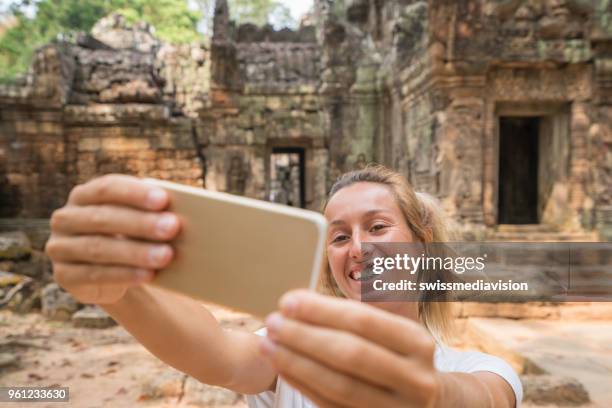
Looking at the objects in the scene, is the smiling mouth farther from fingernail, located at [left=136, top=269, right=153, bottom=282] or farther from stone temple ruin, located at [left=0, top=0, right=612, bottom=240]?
stone temple ruin, located at [left=0, top=0, right=612, bottom=240]

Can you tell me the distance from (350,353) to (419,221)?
85 cm

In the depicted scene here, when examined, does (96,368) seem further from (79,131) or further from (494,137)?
(79,131)

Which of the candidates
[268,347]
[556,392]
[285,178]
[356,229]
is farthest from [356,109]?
[268,347]

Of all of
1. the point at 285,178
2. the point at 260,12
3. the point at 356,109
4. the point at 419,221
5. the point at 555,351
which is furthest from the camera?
the point at 260,12

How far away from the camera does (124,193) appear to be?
2.52ft

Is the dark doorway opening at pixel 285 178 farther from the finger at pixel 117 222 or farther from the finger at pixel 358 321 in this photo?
the finger at pixel 358 321

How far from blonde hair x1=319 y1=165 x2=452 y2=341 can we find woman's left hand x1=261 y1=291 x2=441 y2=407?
0.73m

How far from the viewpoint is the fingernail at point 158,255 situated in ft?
2.49

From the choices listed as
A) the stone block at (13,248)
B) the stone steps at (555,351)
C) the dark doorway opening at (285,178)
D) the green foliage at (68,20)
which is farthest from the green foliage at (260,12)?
the stone steps at (555,351)

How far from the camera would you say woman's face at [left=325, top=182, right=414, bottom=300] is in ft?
4.07

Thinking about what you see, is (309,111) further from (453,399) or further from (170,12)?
(170,12)

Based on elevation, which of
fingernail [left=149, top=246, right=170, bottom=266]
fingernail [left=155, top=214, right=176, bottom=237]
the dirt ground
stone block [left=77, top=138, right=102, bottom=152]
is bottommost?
the dirt ground

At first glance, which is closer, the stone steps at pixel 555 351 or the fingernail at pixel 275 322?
the fingernail at pixel 275 322

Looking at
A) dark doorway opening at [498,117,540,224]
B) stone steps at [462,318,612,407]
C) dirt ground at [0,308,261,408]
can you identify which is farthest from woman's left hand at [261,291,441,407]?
dark doorway opening at [498,117,540,224]
